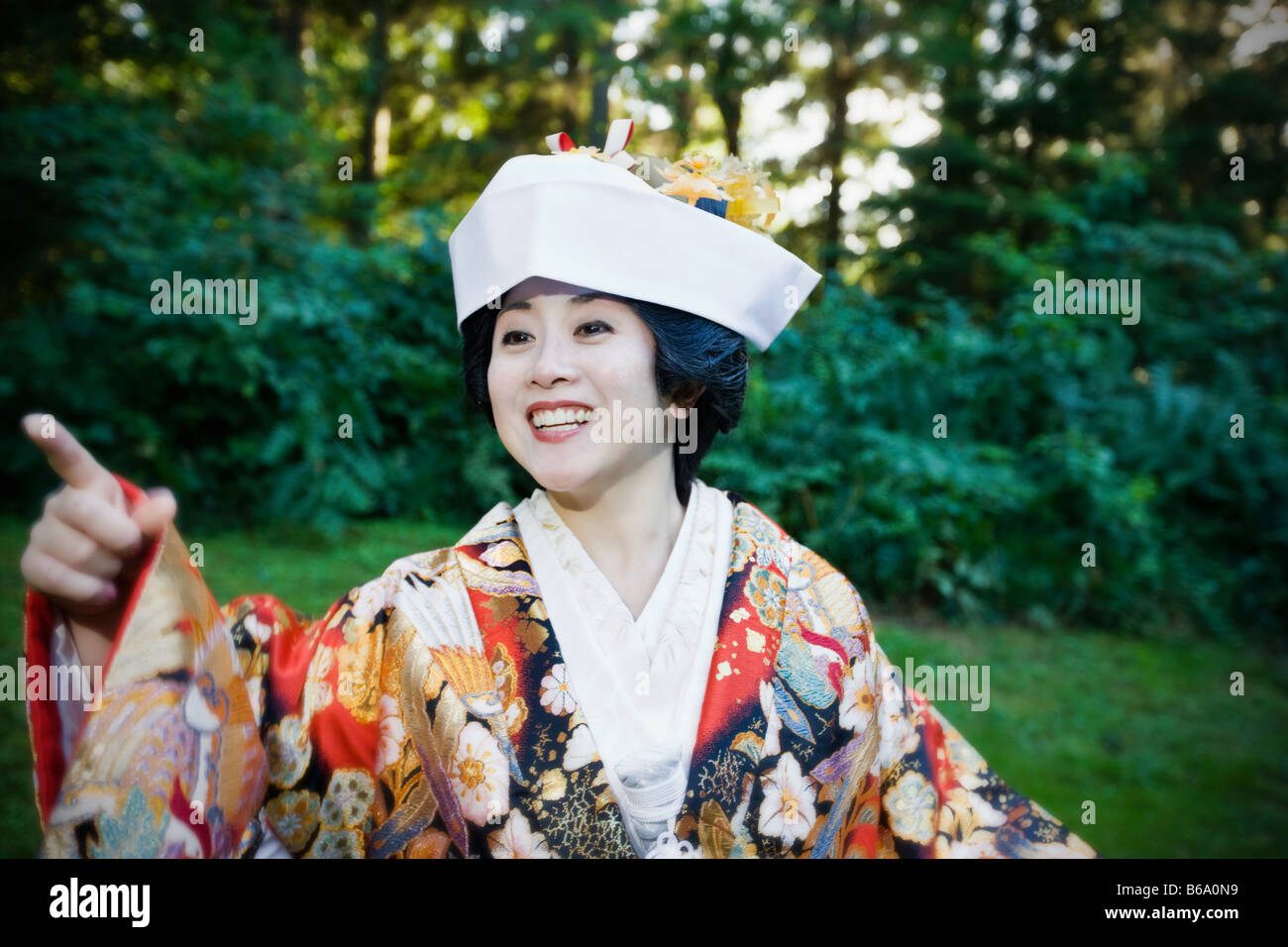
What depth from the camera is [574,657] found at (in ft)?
3.67

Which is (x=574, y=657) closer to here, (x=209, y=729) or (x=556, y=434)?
(x=556, y=434)

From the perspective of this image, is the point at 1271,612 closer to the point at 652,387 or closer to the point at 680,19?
the point at 652,387

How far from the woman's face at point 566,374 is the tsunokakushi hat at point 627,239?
42 mm

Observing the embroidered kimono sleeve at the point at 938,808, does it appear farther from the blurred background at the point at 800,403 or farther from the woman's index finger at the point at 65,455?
the blurred background at the point at 800,403

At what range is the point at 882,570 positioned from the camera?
353cm

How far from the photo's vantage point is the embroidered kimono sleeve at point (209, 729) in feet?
2.77

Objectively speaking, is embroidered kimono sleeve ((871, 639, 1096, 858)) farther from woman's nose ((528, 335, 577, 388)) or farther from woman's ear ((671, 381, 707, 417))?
woman's nose ((528, 335, 577, 388))

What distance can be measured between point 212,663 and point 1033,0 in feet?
26.5

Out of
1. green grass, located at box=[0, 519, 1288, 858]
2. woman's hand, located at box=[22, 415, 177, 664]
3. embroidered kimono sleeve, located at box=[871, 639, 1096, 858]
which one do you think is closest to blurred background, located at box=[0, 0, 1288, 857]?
green grass, located at box=[0, 519, 1288, 858]

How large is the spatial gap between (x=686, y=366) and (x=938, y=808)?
2.67ft

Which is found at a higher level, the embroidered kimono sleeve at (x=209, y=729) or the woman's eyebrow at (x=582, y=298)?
the woman's eyebrow at (x=582, y=298)

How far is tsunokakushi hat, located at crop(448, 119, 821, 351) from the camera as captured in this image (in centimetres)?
110

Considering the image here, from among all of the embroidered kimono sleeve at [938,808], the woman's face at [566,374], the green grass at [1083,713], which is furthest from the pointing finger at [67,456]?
the green grass at [1083,713]

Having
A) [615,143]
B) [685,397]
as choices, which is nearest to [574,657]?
[685,397]
